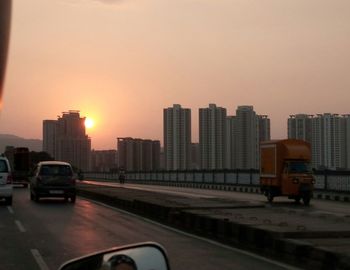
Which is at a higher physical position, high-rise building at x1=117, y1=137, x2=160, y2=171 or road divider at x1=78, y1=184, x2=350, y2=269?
high-rise building at x1=117, y1=137, x2=160, y2=171

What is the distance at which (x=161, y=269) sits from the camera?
2928 mm

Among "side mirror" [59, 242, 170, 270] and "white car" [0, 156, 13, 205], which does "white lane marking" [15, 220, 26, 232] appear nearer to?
"white car" [0, 156, 13, 205]

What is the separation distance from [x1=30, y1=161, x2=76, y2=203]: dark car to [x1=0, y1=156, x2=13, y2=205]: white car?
6.92 ft

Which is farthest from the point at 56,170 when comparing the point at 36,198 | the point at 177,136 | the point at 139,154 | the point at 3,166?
the point at 139,154

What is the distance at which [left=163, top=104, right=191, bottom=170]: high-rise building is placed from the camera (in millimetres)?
98562

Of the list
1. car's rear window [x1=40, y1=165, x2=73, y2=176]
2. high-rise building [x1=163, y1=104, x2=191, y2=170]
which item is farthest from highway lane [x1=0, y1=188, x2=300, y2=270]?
high-rise building [x1=163, y1=104, x2=191, y2=170]

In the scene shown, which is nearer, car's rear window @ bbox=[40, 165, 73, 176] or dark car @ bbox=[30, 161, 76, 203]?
dark car @ bbox=[30, 161, 76, 203]

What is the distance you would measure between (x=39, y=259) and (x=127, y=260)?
8421 mm

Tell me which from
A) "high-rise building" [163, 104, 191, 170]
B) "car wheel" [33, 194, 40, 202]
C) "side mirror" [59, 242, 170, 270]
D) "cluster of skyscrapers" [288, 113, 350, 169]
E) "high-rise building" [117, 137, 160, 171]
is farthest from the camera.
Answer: "high-rise building" [117, 137, 160, 171]

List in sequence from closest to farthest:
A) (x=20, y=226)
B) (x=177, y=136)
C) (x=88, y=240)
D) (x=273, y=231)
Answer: (x=273, y=231) < (x=88, y=240) < (x=20, y=226) < (x=177, y=136)

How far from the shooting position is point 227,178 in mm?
51625

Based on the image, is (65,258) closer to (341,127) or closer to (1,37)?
(1,37)

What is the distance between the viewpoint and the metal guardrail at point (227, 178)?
3546cm

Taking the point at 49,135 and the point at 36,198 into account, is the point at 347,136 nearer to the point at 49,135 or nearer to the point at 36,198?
the point at 36,198
